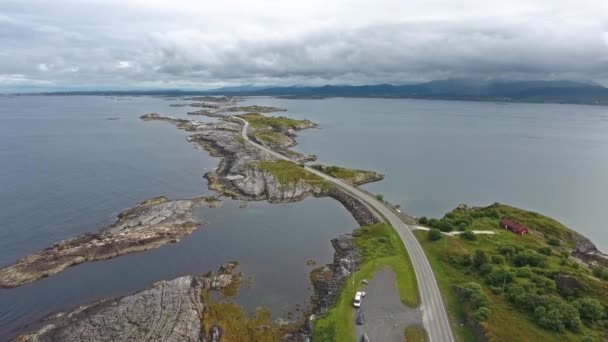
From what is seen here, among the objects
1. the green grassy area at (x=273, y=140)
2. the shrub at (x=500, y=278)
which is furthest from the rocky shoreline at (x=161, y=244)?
the green grassy area at (x=273, y=140)

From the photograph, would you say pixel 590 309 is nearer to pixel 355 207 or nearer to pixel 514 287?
pixel 514 287

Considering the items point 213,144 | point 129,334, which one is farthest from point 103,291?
point 213,144

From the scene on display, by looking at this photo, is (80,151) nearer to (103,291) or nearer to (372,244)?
(103,291)

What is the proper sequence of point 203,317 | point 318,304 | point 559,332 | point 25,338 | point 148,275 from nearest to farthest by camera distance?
point 559,332, point 25,338, point 203,317, point 318,304, point 148,275

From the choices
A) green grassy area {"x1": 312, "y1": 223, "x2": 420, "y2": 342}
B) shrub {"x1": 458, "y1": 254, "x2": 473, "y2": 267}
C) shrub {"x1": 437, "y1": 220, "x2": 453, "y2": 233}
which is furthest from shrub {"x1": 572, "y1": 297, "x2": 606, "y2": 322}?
shrub {"x1": 437, "y1": 220, "x2": 453, "y2": 233}

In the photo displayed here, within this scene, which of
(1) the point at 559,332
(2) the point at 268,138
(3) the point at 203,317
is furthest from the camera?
(2) the point at 268,138

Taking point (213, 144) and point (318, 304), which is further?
point (213, 144)

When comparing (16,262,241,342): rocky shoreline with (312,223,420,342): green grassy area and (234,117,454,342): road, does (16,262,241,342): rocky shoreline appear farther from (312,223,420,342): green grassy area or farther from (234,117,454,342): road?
(234,117,454,342): road
